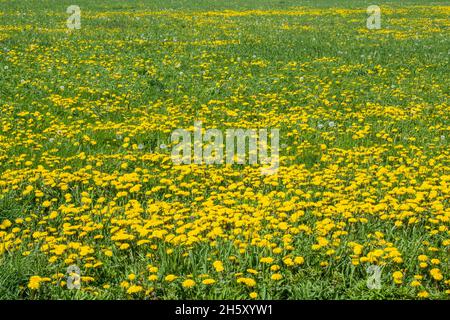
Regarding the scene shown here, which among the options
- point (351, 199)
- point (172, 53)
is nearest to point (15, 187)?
point (351, 199)

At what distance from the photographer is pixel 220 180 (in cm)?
598

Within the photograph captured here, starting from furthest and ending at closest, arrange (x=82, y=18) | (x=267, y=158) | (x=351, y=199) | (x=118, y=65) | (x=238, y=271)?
(x=82, y=18), (x=118, y=65), (x=267, y=158), (x=351, y=199), (x=238, y=271)

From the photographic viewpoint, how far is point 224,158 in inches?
276

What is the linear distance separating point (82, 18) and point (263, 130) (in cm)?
1830

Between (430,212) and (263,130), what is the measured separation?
360 centimetres

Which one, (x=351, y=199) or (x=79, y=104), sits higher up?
(x=79, y=104)

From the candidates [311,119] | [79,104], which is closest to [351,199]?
[311,119]

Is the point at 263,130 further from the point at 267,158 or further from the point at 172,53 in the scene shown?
the point at 172,53

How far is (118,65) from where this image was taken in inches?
505

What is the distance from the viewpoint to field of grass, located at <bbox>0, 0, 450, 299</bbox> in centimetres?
411

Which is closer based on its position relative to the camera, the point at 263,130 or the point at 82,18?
the point at 263,130

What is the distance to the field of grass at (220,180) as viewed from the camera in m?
4.11

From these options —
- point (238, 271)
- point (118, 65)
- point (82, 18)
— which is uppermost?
point (82, 18)

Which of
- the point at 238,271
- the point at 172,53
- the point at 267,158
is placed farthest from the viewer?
the point at 172,53
